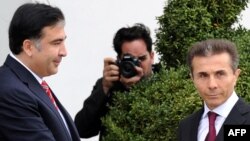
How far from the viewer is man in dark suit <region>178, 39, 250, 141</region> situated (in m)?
3.30

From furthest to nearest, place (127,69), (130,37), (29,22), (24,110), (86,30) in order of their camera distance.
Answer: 1. (86,30)
2. (130,37)
3. (127,69)
4. (29,22)
5. (24,110)

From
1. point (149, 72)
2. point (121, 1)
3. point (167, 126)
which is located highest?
point (121, 1)

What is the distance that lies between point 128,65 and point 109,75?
0.15 meters

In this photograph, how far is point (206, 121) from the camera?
3400 millimetres

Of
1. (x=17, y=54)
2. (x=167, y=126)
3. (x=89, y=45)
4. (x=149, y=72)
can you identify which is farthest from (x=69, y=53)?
(x=17, y=54)

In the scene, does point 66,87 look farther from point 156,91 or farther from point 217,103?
point 217,103

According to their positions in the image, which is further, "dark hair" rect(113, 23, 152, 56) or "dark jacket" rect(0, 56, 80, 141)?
"dark hair" rect(113, 23, 152, 56)

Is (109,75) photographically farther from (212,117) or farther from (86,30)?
(86,30)

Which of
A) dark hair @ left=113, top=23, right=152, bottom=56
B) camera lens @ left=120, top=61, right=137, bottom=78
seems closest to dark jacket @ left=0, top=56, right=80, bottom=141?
camera lens @ left=120, top=61, right=137, bottom=78

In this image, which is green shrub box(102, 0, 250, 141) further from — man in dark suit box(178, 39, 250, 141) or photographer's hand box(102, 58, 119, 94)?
man in dark suit box(178, 39, 250, 141)

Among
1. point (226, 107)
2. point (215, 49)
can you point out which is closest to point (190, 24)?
point (215, 49)

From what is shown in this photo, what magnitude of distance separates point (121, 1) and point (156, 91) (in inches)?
82.9

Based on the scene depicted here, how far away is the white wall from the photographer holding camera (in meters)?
1.60

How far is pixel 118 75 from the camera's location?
4.27 metres
